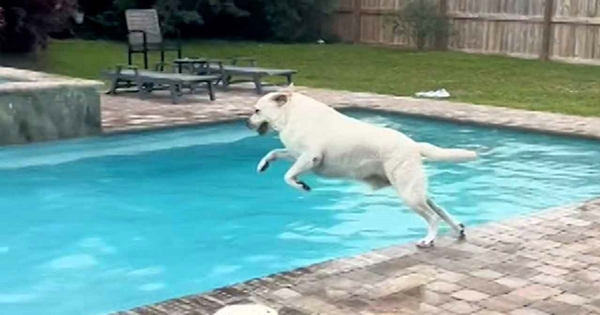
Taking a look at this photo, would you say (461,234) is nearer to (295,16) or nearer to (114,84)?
(114,84)

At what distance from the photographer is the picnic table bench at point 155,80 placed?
36.2 ft

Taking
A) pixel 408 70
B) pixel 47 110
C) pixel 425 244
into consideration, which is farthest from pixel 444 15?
pixel 425 244

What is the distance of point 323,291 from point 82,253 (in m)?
2.05

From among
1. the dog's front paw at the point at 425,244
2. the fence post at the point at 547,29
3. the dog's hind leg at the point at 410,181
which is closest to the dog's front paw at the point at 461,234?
the dog's front paw at the point at 425,244

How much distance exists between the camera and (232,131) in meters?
10.1

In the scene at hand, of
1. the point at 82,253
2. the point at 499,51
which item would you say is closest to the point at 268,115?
the point at 82,253

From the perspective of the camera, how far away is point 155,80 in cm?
1113

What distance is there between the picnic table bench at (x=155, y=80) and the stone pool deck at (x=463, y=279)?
5.75m

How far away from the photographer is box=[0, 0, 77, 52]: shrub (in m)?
14.4

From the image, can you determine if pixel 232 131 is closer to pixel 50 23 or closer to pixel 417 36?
pixel 50 23

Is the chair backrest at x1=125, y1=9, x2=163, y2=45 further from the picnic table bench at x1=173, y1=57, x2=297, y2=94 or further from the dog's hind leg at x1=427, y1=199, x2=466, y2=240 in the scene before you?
the dog's hind leg at x1=427, y1=199, x2=466, y2=240

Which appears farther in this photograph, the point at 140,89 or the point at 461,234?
the point at 140,89

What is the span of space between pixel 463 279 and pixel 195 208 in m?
2.99

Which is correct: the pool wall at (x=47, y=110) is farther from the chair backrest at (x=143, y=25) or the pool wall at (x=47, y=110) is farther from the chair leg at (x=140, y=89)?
the chair backrest at (x=143, y=25)
